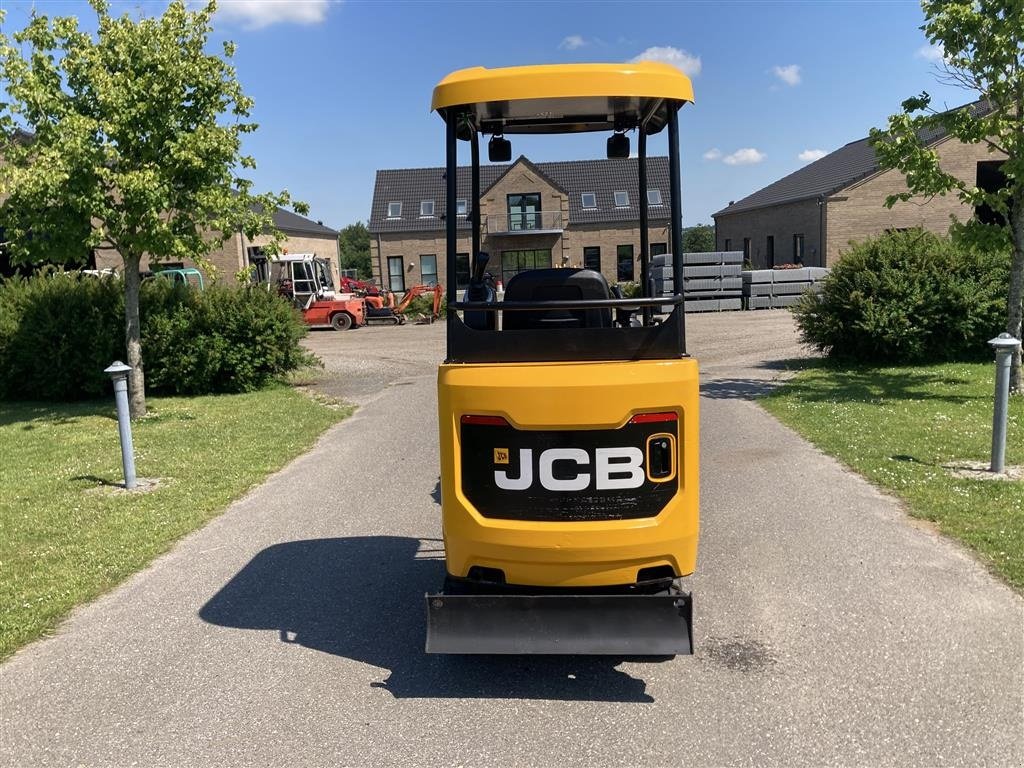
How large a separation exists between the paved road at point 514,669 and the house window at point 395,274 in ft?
130

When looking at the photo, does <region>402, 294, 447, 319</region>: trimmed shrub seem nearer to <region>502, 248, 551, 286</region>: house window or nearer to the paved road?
the paved road

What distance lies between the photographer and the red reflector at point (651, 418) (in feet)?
11.1

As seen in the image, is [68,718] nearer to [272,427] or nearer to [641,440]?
[641,440]

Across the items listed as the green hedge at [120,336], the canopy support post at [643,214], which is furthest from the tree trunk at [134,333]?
the canopy support post at [643,214]

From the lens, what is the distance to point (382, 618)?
4.47 metres

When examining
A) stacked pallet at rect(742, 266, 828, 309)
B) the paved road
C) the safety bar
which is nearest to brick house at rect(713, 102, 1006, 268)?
stacked pallet at rect(742, 266, 828, 309)

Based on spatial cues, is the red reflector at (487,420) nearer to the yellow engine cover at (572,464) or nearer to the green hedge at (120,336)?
the yellow engine cover at (572,464)

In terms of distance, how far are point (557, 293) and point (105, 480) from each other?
5.84 metres

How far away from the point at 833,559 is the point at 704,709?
2142mm

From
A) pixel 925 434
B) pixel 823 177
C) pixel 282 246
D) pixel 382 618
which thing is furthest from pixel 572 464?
pixel 823 177

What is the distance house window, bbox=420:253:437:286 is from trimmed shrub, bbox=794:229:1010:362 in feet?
104

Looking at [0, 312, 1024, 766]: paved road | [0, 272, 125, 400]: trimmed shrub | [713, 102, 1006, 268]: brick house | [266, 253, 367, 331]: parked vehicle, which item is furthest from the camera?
[713, 102, 1006, 268]: brick house

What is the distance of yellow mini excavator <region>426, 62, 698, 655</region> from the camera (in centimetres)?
339

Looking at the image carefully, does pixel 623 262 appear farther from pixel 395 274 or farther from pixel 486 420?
pixel 486 420
